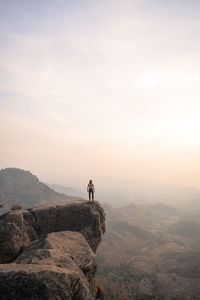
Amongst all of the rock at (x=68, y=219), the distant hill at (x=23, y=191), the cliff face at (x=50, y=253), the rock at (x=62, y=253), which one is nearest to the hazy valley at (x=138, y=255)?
the distant hill at (x=23, y=191)

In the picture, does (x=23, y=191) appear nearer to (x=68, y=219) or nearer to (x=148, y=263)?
(x=148, y=263)

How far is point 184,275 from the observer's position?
59.6m

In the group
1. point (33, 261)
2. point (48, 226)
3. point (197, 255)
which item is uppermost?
point (33, 261)

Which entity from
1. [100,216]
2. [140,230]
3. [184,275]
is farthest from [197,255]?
[100,216]

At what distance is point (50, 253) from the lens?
986 cm

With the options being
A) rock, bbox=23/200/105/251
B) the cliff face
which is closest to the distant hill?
rock, bbox=23/200/105/251

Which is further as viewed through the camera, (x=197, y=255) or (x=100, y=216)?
(x=197, y=255)

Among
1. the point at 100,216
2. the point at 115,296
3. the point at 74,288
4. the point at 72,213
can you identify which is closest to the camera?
the point at 74,288

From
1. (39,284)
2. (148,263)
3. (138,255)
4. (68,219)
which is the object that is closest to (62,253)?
(39,284)

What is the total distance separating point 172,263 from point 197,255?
1165 centimetres

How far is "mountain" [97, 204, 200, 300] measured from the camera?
47.3m

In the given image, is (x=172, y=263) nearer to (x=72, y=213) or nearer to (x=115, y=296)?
(x=115, y=296)

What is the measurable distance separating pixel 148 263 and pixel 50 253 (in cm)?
7839

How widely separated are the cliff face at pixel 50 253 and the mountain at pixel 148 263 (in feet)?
104
